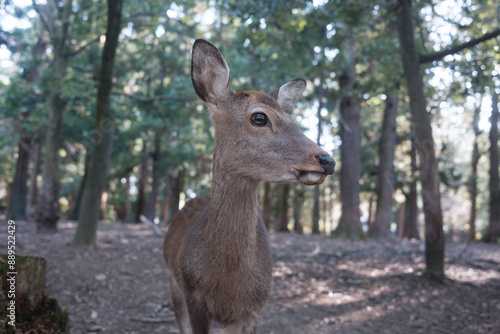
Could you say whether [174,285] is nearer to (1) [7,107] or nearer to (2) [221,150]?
(2) [221,150]

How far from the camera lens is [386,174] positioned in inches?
580

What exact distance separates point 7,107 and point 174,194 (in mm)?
15097

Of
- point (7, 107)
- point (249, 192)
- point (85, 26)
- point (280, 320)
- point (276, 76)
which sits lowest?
point (280, 320)

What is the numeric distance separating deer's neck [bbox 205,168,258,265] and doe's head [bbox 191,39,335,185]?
0.10m

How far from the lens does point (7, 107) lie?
10.5 meters

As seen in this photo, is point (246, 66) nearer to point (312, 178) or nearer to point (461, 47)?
point (461, 47)

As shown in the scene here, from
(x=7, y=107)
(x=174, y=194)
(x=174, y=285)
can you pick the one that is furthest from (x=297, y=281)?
(x=174, y=194)

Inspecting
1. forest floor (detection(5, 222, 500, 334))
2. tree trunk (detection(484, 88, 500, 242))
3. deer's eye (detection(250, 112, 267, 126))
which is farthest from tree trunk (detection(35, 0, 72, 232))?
tree trunk (detection(484, 88, 500, 242))

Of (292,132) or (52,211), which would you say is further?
(52,211)

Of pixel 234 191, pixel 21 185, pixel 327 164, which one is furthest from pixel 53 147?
pixel 327 164

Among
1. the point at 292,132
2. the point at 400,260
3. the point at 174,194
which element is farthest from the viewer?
the point at 174,194

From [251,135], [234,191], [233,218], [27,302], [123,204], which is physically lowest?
[27,302]

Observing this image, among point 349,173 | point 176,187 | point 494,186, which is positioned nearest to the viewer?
point 349,173

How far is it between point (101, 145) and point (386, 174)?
10.5 m
